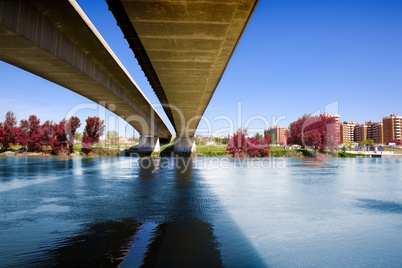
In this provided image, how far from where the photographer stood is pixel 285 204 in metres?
11.5

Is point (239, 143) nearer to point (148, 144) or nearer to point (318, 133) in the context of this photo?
point (318, 133)

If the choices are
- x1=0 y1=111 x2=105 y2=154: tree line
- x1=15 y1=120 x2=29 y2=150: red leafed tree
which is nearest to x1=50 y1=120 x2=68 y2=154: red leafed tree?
x1=0 y1=111 x2=105 y2=154: tree line

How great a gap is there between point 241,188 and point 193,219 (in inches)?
284

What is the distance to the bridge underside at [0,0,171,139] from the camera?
9.17 metres

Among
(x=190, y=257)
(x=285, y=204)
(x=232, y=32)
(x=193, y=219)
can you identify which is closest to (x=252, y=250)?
(x=190, y=257)

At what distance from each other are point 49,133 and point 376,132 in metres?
181

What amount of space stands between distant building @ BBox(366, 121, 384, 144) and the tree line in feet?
547

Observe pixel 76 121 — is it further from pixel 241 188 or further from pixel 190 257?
pixel 190 257

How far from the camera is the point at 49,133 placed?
2628 inches

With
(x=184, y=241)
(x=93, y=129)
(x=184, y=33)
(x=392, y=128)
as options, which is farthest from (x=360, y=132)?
(x=184, y=241)

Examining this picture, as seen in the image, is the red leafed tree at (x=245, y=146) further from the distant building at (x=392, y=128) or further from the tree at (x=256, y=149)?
the distant building at (x=392, y=128)

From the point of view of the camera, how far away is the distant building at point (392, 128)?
6255 inches

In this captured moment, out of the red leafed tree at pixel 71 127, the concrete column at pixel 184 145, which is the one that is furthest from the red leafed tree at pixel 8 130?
the concrete column at pixel 184 145

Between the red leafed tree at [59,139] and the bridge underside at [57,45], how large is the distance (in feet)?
163
